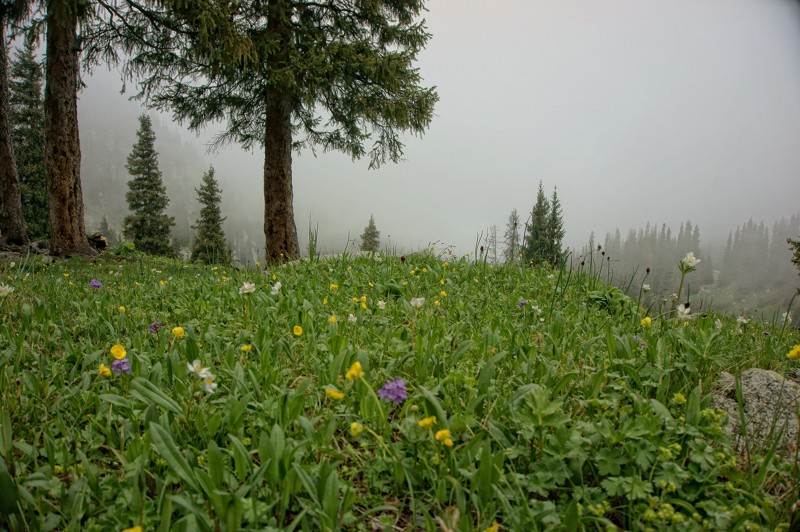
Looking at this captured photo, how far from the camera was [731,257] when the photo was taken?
17325cm

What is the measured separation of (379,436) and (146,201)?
34629mm

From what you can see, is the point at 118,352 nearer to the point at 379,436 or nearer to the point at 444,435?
the point at 379,436

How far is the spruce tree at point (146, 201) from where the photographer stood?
29.1 metres

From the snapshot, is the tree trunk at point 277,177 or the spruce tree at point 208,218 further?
the spruce tree at point 208,218

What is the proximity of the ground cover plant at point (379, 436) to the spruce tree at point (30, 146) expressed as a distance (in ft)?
87.2

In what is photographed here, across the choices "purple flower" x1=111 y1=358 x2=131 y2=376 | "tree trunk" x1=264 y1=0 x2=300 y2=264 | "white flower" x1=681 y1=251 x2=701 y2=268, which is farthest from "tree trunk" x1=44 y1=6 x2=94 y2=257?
"white flower" x1=681 y1=251 x2=701 y2=268

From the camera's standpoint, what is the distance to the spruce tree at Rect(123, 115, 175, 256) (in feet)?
95.4

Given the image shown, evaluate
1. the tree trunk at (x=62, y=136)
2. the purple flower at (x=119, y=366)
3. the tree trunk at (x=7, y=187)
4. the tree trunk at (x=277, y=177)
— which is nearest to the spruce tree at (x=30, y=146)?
the tree trunk at (x=7, y=187)

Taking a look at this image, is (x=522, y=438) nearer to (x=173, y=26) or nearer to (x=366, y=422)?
(x=366, y=422)

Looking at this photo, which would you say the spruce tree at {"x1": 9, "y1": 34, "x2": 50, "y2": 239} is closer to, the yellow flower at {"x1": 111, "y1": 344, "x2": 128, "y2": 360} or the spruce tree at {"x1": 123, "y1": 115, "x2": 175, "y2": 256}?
the spruce tree at {"x1": 123, "y1": 115, "x2": 175, "y2": 256}

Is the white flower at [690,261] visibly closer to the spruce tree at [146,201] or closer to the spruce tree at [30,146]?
the spruce tree at [30,146]

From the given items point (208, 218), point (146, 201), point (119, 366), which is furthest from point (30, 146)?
point (119, 366)

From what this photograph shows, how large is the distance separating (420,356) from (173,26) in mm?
9154

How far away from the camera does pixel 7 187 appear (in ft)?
33.8
